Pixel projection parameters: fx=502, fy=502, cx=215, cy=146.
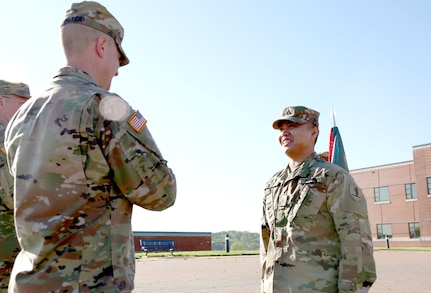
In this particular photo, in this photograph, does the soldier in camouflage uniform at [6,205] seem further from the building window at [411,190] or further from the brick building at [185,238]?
the building window at [411,190]

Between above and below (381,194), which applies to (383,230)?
below

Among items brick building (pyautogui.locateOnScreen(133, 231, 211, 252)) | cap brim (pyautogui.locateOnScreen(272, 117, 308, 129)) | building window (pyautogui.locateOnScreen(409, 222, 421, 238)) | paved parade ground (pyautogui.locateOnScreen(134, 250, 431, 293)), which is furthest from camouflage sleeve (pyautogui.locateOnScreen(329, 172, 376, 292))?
building window (pyautogui.locateOnScreen(409, 222, 421, 238))

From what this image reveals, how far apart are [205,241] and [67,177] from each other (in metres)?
39.4

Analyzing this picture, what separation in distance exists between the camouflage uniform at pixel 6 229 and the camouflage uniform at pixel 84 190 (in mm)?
1584

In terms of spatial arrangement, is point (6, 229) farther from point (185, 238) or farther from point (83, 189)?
point (185, 238)

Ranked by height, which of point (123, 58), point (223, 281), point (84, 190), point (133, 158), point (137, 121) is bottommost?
point (223, 281)

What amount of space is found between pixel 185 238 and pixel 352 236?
36226 mm

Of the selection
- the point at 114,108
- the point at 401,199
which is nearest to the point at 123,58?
the point at 114,108

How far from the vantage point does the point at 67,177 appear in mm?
1987

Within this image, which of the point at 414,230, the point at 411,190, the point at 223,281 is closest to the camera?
the point at 223,281

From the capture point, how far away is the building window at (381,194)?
5500 cm

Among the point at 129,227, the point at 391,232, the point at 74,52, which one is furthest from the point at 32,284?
the point at 391,232

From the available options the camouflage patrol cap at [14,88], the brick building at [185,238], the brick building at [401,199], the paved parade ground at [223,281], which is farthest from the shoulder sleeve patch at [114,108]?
the brick building at [401,199]

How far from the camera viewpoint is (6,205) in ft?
11.8
